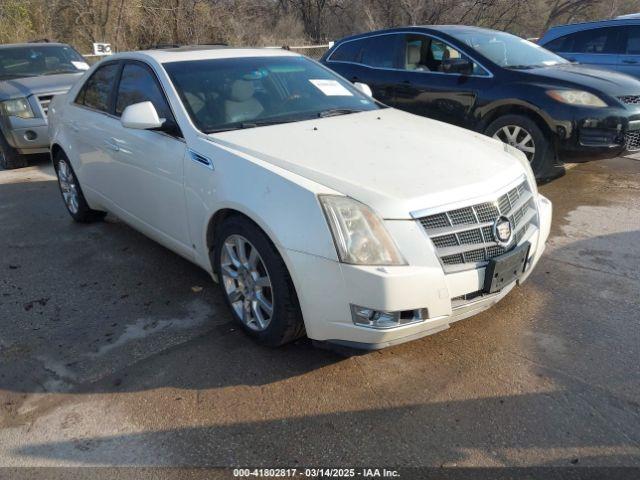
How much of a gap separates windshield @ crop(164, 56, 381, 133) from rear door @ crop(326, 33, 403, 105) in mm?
2648

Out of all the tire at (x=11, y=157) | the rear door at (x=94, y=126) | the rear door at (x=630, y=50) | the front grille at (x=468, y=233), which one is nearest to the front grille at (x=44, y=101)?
the tire at (x=11, y=157)

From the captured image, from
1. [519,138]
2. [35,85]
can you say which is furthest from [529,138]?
[35,85]

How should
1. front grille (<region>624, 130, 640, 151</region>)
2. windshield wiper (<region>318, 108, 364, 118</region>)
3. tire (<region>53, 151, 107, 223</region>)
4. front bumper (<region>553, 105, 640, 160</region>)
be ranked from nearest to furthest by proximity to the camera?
windshield wiper (<region>318, 108, 364, 118</region>), tire (<region>53, 151, 107, 223</region>), front bumper (<region>553, 105, 640, 160</region>), front grille (<region>624, 130, 640, 151</region>)

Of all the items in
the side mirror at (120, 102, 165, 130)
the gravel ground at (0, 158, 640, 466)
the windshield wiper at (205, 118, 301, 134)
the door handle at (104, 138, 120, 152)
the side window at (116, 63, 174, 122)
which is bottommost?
the gravel ground at (0, 158, 640, 466)

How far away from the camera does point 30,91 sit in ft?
25.5

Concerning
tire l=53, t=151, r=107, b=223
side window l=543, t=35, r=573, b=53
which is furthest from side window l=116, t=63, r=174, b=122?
side window l=543, t=35, r=573, b=53

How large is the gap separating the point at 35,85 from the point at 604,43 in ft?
29.3

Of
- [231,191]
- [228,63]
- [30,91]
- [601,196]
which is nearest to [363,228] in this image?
[231,191]

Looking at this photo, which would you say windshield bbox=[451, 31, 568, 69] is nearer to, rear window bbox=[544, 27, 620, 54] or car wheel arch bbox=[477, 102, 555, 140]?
car wheel arch bbox=[477, 102, 555, 140]

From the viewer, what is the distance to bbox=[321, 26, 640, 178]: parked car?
5402 millimetres

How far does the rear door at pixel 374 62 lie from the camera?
6850 millimetres

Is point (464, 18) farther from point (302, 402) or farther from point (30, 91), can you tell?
point (302, 402)

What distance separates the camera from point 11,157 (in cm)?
793

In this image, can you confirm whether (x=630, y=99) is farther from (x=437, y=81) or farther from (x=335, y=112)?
(x=335, y=112)
